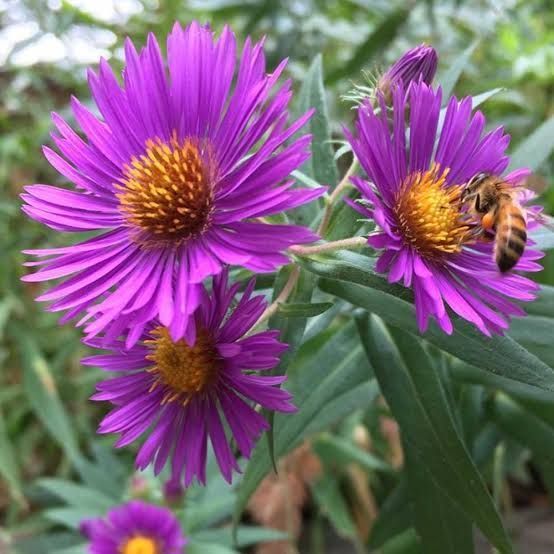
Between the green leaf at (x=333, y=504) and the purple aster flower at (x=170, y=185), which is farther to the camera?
the green leaf at (x=333, y=504)

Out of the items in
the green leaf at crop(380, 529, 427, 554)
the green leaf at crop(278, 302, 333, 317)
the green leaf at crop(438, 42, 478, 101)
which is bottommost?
the green leaf at crop(380, 529, 427, 554)

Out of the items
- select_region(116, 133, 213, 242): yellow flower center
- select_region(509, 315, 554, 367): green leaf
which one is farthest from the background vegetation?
select_region(116, 133, 213, 242): yellow flower center

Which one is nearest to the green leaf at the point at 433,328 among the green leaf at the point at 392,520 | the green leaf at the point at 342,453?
the green leaf at the point at 392,520

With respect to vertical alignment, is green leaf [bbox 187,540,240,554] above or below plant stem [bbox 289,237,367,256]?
below

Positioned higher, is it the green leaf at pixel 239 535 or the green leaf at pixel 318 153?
the green leaf at pixel 318 153

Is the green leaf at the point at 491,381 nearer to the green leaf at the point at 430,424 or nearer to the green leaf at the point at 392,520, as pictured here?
the green leaf at the point at 430,424

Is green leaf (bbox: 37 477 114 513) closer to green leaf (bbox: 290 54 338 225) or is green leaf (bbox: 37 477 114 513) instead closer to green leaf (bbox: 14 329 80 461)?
green leaf (bbox: 14 329 80 461)

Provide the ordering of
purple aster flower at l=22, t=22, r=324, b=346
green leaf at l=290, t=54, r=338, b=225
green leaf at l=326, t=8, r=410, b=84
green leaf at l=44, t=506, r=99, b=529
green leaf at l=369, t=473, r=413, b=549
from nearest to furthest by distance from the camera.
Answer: purple aster flower at l=22, t=22, r=324, b=346 < green leaf at l=290, t=54, r=338, b=225 < green leaf at l=369, t=473, r=413, b=549 < green leaf at l=44, t=506, r=99, b=529 < green leaf at l=326, t=8, r=410, b=84

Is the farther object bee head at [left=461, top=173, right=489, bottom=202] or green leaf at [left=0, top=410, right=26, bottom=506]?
green leaf at [left=0, top=410, right=26, bottom=506]
